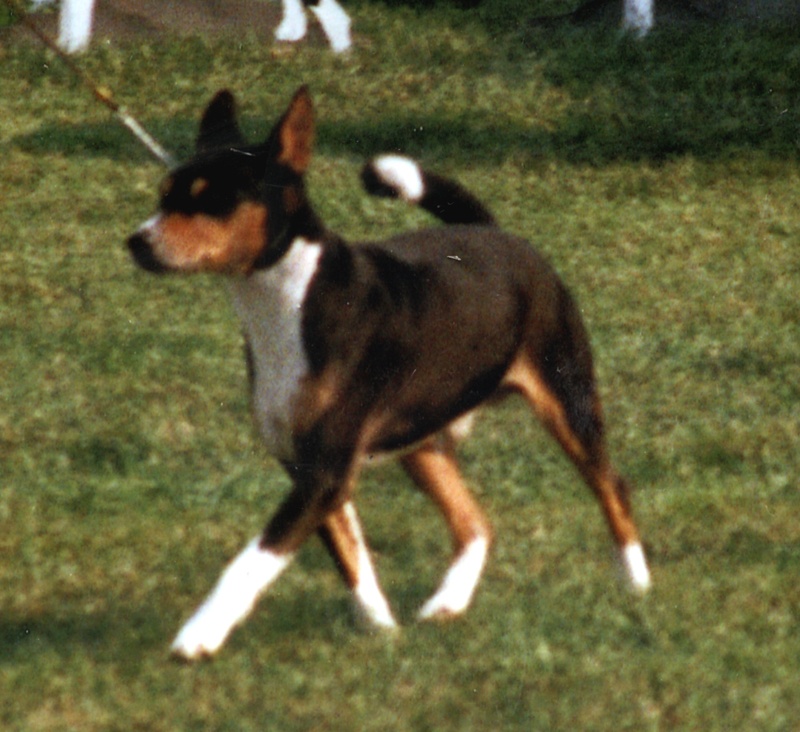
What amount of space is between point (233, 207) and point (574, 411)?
139cm

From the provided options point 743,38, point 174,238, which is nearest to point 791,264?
point 743,38

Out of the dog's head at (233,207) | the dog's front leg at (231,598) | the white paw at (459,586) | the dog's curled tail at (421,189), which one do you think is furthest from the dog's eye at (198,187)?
the white paw at (459,586)

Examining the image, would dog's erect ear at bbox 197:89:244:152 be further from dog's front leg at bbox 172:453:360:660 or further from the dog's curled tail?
dog's front leg at bbox 172:453:360:660

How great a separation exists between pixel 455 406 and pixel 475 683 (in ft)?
2.62

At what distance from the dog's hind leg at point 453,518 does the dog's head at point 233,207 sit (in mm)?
1081

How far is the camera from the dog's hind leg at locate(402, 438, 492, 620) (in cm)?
531

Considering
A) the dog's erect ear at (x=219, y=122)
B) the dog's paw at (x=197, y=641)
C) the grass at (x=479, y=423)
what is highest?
the dog's erect ear at (x=219, y=122)

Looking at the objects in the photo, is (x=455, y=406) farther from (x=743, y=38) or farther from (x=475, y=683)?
(x=743, y=38)

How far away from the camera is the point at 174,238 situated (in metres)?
4.39

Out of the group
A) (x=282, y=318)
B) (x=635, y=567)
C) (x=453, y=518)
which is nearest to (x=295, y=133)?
(x=282, y=318)

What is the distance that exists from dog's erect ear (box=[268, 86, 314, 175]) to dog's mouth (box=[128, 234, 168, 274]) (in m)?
0.41

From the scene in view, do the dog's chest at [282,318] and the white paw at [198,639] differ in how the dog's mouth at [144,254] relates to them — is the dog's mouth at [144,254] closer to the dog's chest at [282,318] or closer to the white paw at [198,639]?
the dog's chest at [282,318]

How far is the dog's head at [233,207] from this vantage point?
14.4ft

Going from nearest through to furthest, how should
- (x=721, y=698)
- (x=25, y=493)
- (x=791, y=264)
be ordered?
(x=721, y=698) < (x=25, y=493) < (x=791, y=264)
